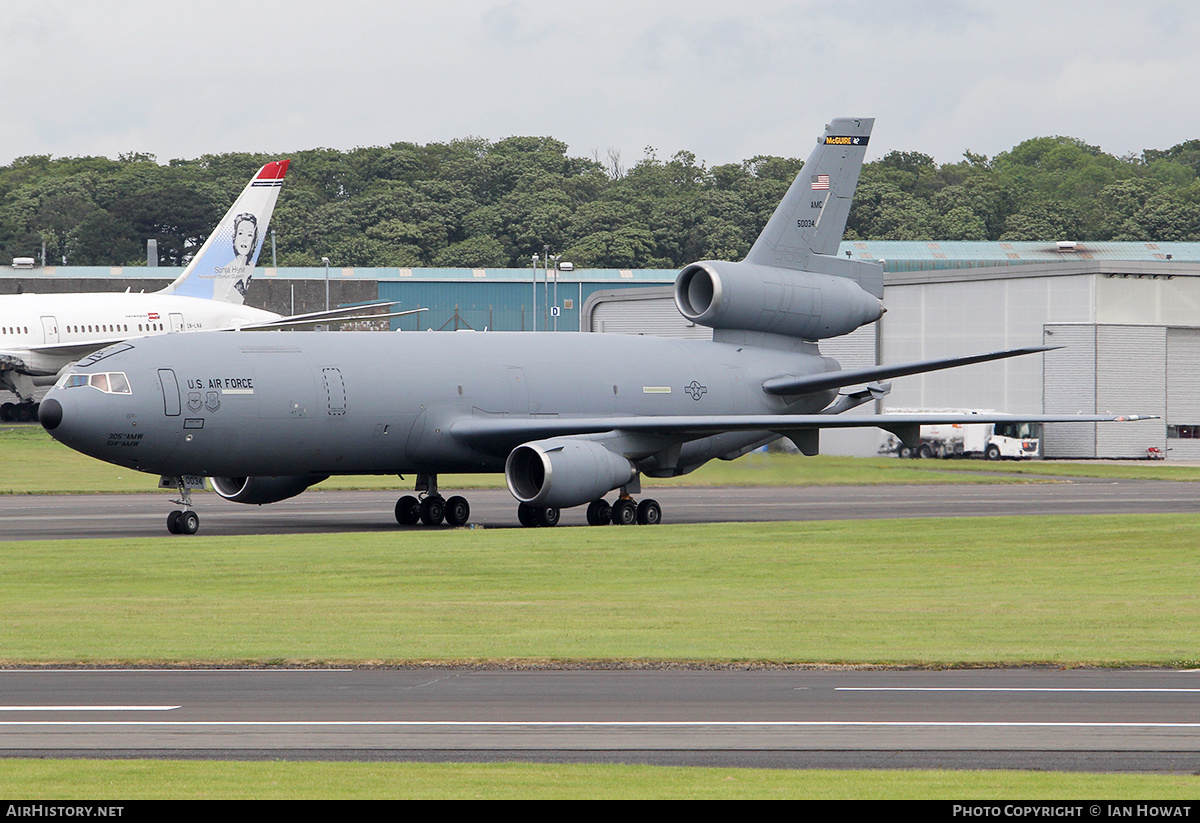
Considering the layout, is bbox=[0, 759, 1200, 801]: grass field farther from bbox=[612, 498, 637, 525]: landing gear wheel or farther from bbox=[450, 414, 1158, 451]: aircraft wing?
bbox=[612, 498, 637, 525]: landing gear wheel

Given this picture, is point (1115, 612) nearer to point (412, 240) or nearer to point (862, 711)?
point (862, 711)

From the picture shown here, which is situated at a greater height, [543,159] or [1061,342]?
[543,159]

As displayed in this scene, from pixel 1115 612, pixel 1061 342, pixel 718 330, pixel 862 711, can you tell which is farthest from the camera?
pixel 1061 342

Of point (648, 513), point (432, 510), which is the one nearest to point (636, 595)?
point (648, 513)

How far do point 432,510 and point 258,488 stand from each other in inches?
170

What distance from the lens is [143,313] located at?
7038cm

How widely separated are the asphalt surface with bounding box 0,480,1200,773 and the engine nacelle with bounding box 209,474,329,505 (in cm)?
2064

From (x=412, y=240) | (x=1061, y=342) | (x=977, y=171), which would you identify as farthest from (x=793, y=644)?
(x=977, y=171)

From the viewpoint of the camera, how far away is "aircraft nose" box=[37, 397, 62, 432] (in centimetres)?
3134

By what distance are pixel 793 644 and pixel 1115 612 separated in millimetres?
5678

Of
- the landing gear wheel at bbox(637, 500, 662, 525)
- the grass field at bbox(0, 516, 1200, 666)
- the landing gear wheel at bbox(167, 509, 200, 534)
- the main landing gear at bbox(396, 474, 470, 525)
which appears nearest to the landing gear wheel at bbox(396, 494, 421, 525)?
the main landing gear at bbox(396, 474, 470, 525)

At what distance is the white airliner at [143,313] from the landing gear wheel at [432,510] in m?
31.4

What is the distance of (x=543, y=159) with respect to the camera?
170500 mm

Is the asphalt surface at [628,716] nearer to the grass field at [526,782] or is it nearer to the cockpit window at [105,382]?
the grass field at [526,782]
